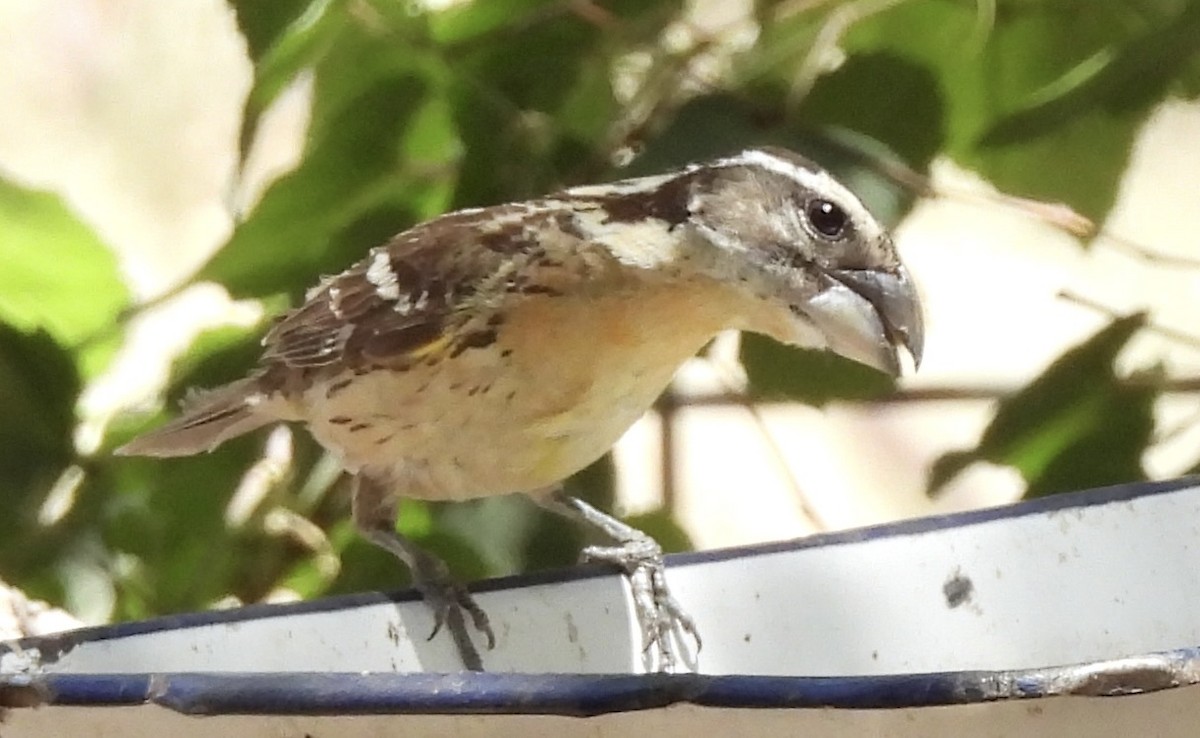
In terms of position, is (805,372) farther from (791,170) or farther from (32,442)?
(32,442)

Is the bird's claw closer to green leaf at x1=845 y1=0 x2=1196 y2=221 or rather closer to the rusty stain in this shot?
the rusty stain

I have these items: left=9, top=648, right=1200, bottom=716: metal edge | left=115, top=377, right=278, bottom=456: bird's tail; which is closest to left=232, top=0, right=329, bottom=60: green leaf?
left=115, top=377, right=278, bottom=456: bird's tail

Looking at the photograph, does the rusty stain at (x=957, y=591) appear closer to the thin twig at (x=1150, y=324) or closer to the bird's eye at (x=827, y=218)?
the bird's eye at (x=827, y=218)

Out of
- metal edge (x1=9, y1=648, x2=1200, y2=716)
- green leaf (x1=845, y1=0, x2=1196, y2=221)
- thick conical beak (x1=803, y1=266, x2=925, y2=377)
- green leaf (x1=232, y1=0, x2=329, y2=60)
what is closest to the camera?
metal edge (x1=9, y1=648, x2=1200, y2=716)

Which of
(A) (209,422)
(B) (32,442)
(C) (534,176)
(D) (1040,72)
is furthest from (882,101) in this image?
(B) (32,442)

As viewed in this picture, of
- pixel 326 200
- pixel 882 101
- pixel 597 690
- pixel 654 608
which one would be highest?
pixel 882 101

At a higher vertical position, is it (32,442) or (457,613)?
(32,442)
